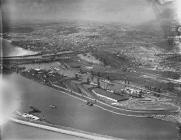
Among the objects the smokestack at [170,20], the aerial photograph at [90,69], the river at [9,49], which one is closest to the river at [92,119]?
the aerial photograph at [90,69]

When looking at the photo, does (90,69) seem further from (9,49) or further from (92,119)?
(9,49)

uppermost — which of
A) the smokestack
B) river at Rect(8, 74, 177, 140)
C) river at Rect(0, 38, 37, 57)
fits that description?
the smokestack

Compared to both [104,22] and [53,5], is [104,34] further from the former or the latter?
[53,5]

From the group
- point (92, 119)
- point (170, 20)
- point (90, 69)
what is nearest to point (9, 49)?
point (90, 69)

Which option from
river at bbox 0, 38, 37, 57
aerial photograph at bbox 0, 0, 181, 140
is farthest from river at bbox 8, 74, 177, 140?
river at bbox 0, 38, 37, 57

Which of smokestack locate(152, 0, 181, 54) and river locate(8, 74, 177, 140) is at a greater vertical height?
smokestack locate(152, 0, 181, 54)

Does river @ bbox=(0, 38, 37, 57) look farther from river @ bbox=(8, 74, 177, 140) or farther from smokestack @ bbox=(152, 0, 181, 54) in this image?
smokestack @ bbox=(152, 0, 181, 54)
